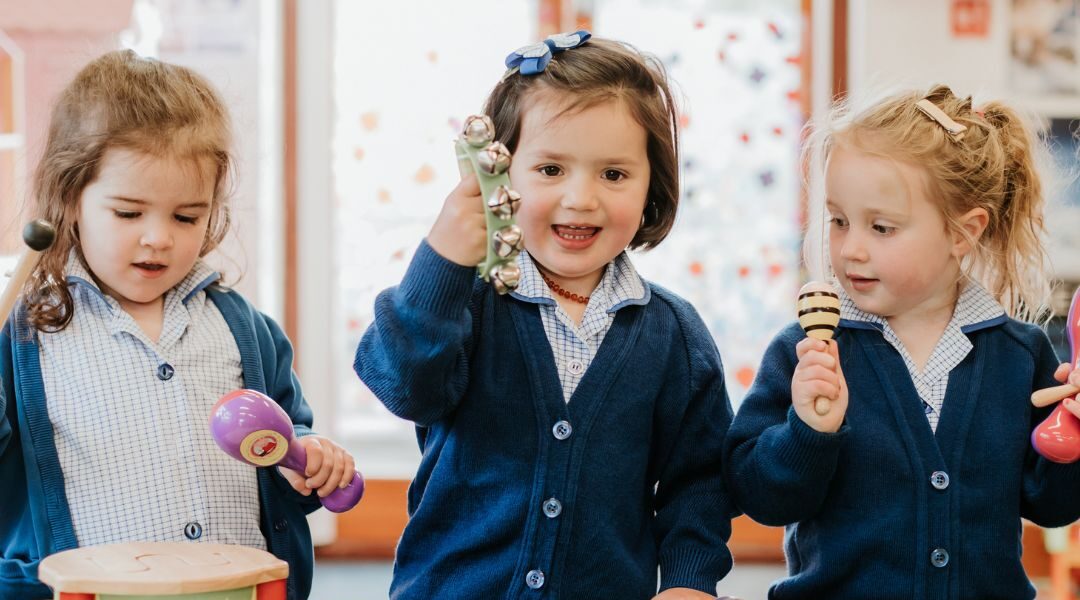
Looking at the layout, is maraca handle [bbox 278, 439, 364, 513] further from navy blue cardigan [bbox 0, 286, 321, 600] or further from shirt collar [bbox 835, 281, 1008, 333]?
shirt collar [bbox 835, 281, 1008, 333]

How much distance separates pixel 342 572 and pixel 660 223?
1891 millimetres

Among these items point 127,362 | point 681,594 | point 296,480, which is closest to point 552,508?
point 681,594

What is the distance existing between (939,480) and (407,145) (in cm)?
225

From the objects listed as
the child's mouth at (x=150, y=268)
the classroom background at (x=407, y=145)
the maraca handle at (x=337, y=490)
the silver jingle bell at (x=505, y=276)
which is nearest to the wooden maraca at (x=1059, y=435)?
the silver jingle bell at (x=505, y=276)

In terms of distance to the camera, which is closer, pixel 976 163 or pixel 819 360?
pixel 819 360

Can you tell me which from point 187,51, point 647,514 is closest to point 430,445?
point 647,514

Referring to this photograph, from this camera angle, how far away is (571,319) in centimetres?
130

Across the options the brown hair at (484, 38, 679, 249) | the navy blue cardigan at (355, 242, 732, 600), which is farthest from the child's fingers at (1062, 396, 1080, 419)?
the brown hair at (484, 38, 679, 249)

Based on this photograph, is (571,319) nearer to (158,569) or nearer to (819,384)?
(819,384)

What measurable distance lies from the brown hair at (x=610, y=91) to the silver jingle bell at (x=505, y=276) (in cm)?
27

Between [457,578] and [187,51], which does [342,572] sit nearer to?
[187,51]

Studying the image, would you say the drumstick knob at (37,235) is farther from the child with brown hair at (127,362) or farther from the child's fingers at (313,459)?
the child's fingers at (313,459)

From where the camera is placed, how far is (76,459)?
4.14 feet

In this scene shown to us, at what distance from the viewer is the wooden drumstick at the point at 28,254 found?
1080 mm
